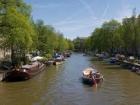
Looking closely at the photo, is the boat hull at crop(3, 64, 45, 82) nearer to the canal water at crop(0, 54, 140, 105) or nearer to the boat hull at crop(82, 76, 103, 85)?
the canal water at crop(0, 54, 140, 105)

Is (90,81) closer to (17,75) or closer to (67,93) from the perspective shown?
(67,93)

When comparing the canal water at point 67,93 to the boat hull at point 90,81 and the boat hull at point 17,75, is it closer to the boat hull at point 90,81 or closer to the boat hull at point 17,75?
the boat hull at point 90,81

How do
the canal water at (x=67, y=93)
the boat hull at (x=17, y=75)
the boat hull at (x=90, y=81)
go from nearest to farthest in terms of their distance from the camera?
the canal water at (x=67, y=93) → the boat hull at (x=90, y=81) → the boat hull at (x=17, y=75)

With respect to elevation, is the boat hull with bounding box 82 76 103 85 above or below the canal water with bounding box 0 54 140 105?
above

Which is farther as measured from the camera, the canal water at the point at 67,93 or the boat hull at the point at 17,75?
the boat hull at the point at 17,75

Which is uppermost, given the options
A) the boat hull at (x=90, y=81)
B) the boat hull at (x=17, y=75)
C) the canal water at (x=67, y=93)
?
the boat hull at (x=17, y=75)

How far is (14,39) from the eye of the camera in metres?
60.0

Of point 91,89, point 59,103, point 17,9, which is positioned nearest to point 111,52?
point 17,9

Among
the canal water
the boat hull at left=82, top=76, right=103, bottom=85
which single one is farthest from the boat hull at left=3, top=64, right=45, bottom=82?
the boat hull at left=82, top=76, right=103, bottom=85

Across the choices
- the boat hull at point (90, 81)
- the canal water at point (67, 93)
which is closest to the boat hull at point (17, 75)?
the canal water at point (67, 93)

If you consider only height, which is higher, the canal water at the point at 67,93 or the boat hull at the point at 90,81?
the boat hull at the point at 90,81

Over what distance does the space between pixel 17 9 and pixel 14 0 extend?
2.22 metres

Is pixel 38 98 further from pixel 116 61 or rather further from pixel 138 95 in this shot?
pixel 116 61

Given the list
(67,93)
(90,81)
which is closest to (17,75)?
(90,81)
